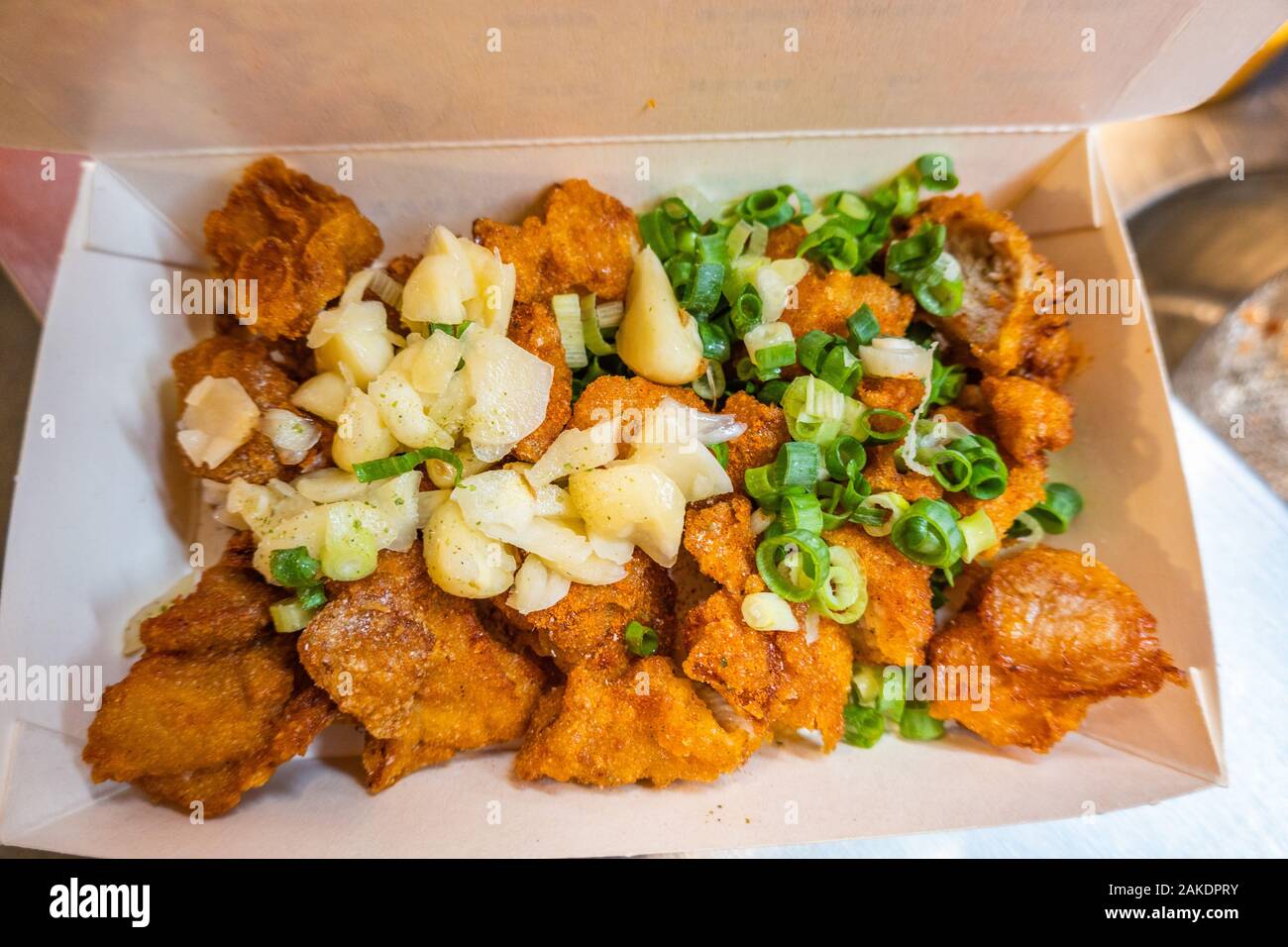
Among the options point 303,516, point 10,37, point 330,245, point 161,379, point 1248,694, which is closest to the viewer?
point 10,37

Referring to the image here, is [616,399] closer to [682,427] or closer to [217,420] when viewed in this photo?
[682,427]

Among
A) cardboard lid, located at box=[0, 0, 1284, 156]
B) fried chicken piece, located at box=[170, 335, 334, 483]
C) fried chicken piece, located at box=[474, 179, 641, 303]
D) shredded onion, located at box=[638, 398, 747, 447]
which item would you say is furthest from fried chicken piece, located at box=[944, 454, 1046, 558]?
fried chicken piece, located at box=[170, 335, 334, 483]

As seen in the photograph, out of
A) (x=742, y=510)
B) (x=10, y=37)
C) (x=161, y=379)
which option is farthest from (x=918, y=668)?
(x=10, y=37)

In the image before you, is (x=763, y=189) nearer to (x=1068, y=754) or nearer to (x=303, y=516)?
(x=303, y=516)

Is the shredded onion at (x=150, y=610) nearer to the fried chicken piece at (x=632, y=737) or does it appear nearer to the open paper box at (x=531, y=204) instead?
the open paper box at (x=531, y=204)

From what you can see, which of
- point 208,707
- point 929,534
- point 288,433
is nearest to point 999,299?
point 929,534

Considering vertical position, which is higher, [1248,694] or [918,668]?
[918,668]

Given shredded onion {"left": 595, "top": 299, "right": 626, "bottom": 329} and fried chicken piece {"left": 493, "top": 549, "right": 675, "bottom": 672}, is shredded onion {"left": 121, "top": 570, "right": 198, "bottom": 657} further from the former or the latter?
shredded onion {"left": 595, "top": 299, "right": 626, "bottom": 329}

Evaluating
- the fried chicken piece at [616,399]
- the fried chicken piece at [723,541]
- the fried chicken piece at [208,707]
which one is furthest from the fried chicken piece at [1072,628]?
the fried chicken piece at [208,707]
